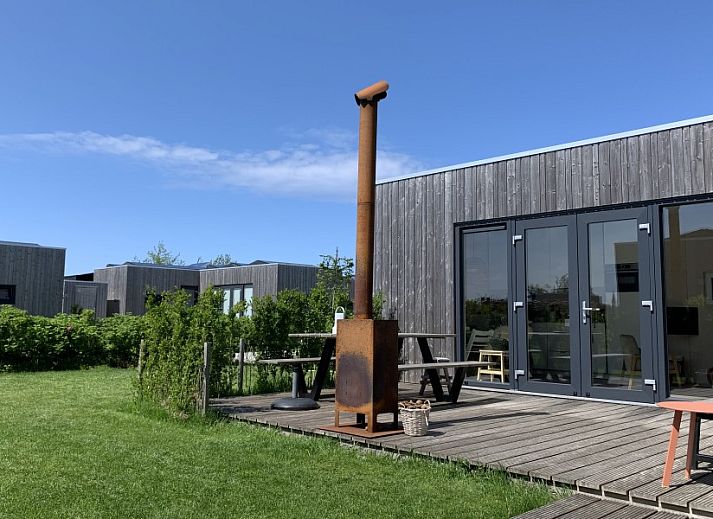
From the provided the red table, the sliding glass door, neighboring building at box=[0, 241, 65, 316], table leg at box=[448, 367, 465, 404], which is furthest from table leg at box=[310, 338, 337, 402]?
neighboring building at box=[0, 241, 65, 316]

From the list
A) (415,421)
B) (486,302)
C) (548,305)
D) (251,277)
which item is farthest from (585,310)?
(251,277)

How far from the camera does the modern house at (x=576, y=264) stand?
7070mm

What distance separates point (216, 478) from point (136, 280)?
74.9 ft

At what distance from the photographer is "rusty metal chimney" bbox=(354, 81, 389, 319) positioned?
5.27 m

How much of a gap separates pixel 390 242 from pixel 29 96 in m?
9.08

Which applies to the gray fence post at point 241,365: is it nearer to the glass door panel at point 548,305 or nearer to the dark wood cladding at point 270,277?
the glass door panel at point 548,305

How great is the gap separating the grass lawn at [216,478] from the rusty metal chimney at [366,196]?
123 centimetres

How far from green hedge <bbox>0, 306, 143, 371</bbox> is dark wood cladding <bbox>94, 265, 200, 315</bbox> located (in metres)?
11.5

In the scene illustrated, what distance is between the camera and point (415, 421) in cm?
501

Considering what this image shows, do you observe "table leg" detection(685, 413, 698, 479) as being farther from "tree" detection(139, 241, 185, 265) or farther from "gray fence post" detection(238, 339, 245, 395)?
"tree" detection(139, 241, 185, 265)

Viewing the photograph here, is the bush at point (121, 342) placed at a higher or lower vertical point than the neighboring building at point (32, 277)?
lower

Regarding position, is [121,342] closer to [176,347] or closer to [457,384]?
[176,347]

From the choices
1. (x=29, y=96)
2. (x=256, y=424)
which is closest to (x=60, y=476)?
(x=256, y=424)

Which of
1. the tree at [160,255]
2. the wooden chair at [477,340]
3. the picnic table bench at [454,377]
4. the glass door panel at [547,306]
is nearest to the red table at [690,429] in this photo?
the picnic table bench at [454,377]
